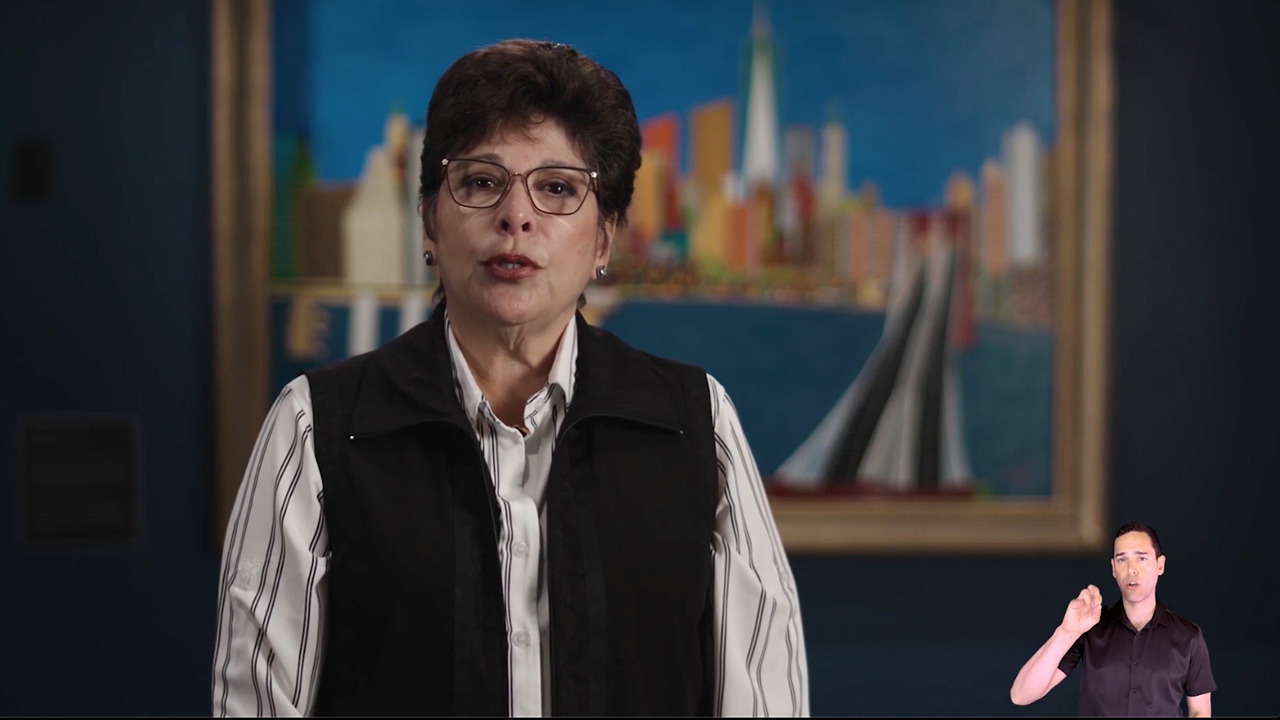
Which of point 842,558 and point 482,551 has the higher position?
point 482,551

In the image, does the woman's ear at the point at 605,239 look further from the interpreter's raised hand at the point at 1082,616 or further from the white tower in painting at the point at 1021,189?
the white tower in painting at the point at 1021,189

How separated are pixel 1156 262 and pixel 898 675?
108 cm

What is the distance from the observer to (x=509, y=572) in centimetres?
117

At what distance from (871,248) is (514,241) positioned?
1561 mm

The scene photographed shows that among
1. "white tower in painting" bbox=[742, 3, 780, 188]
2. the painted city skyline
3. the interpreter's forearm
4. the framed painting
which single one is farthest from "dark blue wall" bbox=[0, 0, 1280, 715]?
the interpreter's forearm

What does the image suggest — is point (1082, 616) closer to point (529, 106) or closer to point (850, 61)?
point (529, 106)

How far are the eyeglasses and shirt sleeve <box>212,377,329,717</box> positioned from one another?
282 mm

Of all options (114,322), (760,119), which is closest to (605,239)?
(760,119)

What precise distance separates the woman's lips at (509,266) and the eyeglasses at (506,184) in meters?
0.06

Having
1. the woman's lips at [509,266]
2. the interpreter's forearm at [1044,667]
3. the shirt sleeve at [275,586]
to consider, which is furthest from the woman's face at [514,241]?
the interpreter's forearm at [1044,667]

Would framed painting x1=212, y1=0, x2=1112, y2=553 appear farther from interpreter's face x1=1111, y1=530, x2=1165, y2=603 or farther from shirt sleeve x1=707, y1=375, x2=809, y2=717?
interpreter's face x1=1111, y1=530, x2=1165, y2=603

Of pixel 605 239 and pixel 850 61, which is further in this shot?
pixel 850 61

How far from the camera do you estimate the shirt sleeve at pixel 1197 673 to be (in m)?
0.94

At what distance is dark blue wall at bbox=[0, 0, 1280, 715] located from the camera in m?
2.57
